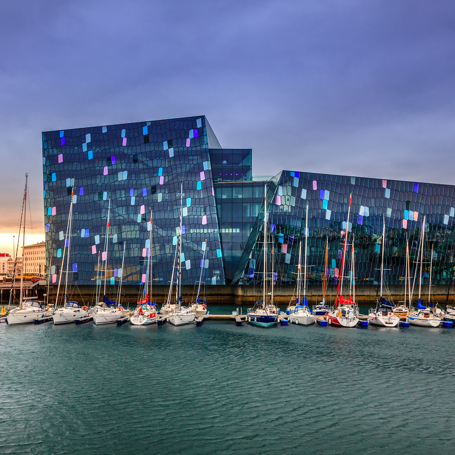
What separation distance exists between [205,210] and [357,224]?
24383 mm

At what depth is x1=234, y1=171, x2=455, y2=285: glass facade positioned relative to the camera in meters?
77.0

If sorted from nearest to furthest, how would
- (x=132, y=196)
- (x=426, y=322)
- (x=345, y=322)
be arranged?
(x=345, y=322) → (x=426, y=322) → (x=132, y=196)

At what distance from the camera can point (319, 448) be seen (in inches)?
677

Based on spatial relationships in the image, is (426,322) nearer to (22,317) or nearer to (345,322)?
(345,322)

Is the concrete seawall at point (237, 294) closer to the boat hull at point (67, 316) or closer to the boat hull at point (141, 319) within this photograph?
the boat hull at point (67, 316)

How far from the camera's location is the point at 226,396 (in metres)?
23.4

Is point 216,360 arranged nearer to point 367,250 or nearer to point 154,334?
point 154,334

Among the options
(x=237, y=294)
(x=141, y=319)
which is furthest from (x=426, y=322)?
(x=237, y=294)

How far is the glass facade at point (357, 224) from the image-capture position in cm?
7700

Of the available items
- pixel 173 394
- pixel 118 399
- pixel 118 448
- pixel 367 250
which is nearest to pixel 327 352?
pixel 173 394

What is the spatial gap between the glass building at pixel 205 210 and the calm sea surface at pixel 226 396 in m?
37.8

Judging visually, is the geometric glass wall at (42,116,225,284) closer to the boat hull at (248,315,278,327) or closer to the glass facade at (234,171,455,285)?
the glass facade at (234,171,455,285)

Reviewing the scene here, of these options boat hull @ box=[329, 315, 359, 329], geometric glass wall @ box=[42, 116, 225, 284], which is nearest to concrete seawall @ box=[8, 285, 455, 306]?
geometric glass wall @ box=[42, 116, 225, 284]

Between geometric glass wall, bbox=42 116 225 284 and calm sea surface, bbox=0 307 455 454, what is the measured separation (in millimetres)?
38679
